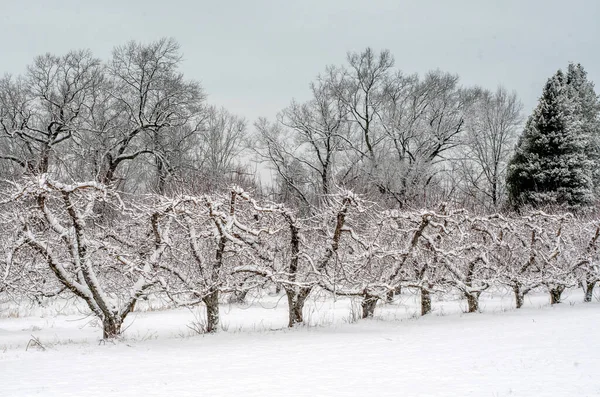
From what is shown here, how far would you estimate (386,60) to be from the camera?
32844 mm

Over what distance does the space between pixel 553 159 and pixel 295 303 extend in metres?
21.0

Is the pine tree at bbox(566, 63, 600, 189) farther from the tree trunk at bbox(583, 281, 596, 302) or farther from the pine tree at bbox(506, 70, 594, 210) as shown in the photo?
the tree trunk at bbox(583, 281, 596, 302)

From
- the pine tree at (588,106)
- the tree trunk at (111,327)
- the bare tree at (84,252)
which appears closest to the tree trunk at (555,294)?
the bare tree at (84,252)

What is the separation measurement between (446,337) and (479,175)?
26474 millimetres

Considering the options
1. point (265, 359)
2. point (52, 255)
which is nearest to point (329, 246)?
point (265, 359)

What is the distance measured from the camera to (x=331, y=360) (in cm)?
744

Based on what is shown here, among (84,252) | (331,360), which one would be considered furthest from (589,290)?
(84,252)

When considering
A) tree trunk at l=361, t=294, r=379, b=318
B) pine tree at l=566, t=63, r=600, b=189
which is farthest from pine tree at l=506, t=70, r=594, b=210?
tree trunk at l=361, t=294, r=379, b=318

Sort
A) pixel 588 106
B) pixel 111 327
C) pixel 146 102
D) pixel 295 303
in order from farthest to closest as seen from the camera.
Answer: pixel 588 106
pixel 146 102
pixel 295 303
pixel 111 327

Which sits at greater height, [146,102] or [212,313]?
[146,102]

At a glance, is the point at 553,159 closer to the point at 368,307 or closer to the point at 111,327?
the point at 368,307

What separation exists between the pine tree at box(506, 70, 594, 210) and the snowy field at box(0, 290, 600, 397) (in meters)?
15.4

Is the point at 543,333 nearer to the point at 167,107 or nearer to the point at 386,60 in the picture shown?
the point at 167,107

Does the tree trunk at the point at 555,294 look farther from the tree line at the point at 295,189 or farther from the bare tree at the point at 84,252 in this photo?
the bare tree at the point at 84,252
